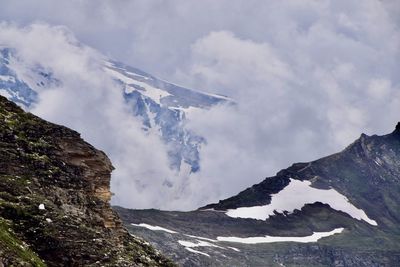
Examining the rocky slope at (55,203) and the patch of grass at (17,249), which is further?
the rocky slope at (55,203)

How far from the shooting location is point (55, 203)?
4503 centimetres

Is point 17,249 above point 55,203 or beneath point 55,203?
beneath

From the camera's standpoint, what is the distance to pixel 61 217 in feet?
143

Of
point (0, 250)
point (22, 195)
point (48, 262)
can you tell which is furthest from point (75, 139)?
point (0, 250)

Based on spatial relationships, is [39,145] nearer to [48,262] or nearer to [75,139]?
[75,139]

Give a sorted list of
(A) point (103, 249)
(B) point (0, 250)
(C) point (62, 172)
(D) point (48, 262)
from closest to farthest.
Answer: (B) point (0, 250)
(D) point (48, 262)
(A) point (103, 249)
(C) point (62, 172)

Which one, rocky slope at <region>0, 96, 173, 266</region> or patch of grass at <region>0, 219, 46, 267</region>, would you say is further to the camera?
rocky slope at <region>0, 96, 173, 266</region>

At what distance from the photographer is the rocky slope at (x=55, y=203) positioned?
40.9 m

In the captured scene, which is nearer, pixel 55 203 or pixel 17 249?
pixel 17 249

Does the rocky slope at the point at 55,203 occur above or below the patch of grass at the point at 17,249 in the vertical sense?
above

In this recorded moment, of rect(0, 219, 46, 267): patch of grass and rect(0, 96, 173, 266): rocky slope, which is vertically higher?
rect(0, 96, 173, 266): rocky slope

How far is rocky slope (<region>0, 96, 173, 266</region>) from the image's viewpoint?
40906 millimetres

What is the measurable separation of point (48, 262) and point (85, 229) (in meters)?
4.03

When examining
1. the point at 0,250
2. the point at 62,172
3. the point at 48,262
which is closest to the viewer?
the point at 0,250
